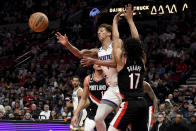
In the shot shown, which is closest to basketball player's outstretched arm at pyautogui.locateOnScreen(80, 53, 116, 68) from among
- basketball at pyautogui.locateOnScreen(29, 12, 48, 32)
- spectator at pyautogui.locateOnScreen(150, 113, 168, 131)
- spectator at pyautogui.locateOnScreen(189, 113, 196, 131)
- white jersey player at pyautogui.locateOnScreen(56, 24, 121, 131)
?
white jersey player at pyautogui.locateOnScreen(56, 24, 121, 131)

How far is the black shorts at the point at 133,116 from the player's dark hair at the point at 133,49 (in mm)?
606

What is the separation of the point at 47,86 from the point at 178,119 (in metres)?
8.40

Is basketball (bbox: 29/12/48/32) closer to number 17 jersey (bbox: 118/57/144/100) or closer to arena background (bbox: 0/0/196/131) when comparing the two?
arena background (bbox: 0/0/196/131)

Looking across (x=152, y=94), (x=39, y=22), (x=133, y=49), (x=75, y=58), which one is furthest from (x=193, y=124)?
(x=75, y=58)

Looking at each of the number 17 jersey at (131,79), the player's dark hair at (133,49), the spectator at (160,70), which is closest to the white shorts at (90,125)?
the number 17 jersey at (131,79)

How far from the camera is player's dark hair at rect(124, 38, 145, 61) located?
5.32 meters

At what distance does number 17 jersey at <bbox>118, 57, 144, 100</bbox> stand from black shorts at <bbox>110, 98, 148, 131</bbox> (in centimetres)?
13

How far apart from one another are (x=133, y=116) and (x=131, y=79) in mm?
496

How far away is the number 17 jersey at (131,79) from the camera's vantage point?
5.30 meters

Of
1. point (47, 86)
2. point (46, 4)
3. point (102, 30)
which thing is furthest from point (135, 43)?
point (46, 4)

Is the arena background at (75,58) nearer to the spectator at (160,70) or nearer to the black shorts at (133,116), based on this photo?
the spectator at (160,70)

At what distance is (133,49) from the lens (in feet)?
17.4

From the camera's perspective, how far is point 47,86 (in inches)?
685

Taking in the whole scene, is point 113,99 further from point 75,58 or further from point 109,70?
point 75,58
